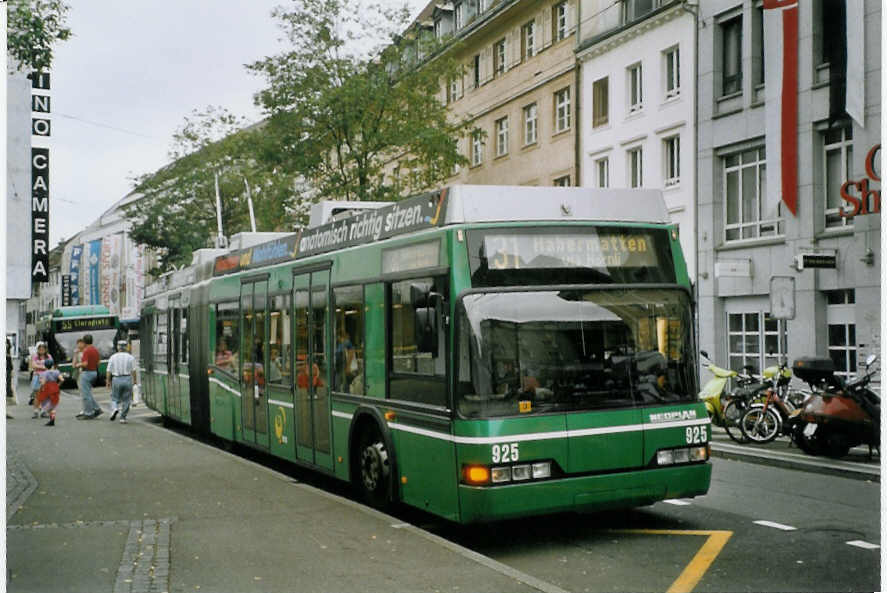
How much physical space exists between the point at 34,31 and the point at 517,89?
28.3 m

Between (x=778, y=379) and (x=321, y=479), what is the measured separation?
751 centimetres

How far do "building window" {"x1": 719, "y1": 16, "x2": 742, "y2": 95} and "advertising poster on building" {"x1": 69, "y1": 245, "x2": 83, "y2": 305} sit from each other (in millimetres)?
55628

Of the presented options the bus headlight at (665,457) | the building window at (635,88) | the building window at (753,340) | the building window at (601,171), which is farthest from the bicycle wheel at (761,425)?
the building window at (601,171)

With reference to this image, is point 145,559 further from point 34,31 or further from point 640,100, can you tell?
point 640,100

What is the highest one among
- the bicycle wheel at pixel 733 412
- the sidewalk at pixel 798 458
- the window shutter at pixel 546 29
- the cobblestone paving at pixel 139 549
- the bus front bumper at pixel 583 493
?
the window shutter at pixel 546 29

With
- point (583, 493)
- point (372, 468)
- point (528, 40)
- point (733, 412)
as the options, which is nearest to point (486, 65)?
point (528, 40)

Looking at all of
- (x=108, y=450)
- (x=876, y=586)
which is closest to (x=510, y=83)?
(x=108, y=450)

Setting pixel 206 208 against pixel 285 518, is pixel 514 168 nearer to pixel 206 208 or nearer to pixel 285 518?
pixel 206 208

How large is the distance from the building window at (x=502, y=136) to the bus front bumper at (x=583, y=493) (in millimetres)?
31364

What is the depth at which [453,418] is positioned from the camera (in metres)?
8.36

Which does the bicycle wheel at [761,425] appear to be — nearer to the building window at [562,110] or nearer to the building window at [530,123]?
the building window at [562,110]

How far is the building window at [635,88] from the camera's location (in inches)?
1219

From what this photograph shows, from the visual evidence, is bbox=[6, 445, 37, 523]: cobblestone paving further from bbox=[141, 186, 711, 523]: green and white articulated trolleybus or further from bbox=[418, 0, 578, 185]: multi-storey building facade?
bbox=[418, 0, 578, 185]: multi-storey building facade

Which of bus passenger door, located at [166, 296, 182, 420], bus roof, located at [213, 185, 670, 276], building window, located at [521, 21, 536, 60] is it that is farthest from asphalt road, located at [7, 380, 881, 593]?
building window, located at [521, 21, 536, 60]
